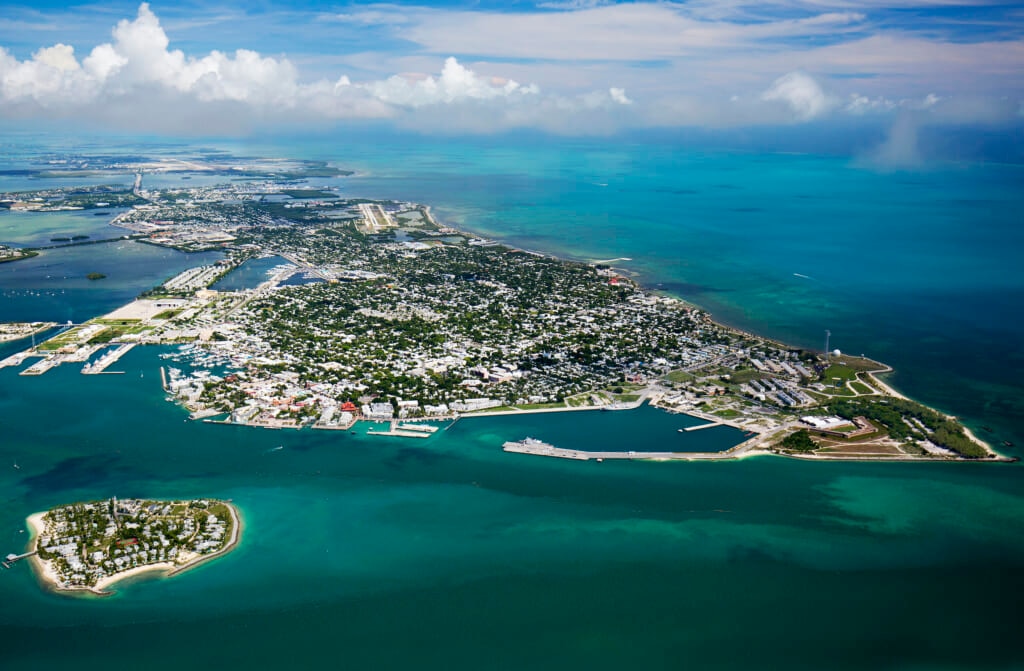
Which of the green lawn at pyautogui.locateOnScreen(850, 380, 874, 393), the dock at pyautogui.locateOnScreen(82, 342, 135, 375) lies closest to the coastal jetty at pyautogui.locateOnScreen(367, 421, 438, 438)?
the dock at pyautogui.locateOnScreen(82, 342, 135, 375)

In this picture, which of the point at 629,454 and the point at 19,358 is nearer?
the point at 629,454

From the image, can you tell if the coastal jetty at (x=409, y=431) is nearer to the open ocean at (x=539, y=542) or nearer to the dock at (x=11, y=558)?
the open ocean at (x=539, y=542)

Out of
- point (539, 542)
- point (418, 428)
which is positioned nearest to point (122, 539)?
point (418, 428)

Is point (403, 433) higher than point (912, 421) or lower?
lower

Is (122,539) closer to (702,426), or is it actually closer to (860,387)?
(702,426)

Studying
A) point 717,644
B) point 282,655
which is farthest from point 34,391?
point 717,644

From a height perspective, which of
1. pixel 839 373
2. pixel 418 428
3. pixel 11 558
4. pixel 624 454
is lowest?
pixel 11 558

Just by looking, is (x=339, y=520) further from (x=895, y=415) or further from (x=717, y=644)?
(x=895, y=415)
